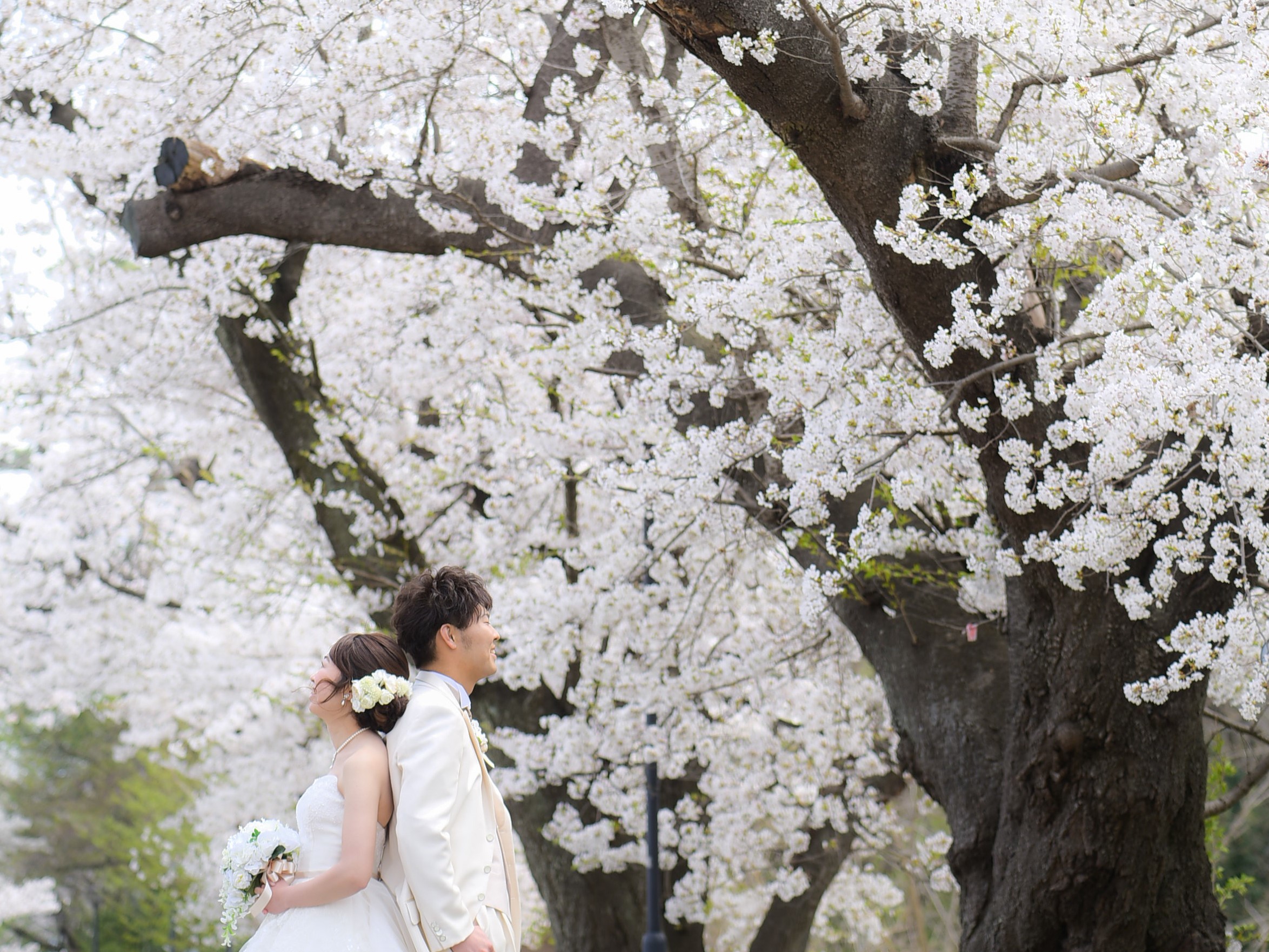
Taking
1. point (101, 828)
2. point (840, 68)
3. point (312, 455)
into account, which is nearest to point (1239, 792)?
point (840, 68)

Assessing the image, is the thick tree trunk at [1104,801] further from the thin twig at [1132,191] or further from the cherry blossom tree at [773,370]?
the thin twig at [1132,191]

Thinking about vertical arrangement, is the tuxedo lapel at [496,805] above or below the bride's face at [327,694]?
below

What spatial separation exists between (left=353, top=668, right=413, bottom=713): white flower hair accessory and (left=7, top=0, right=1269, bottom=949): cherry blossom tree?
1.52m

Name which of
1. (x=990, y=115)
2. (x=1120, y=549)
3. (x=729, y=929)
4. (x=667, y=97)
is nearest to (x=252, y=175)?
(x=667, y=97)

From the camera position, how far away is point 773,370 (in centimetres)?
391

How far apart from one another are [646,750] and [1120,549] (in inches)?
140

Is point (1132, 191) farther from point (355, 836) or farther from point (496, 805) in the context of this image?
point (355, 836)

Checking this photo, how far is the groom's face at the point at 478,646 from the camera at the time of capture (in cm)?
279

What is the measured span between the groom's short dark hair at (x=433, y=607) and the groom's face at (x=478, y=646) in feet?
0.05

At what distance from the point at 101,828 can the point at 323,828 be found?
16.6 m

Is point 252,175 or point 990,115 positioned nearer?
point 990,115

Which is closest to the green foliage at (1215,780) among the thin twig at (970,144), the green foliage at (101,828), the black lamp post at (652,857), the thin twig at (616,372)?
the thin twig at (970,144)

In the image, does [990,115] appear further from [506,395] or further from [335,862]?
[506,395]

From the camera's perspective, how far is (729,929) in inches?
512
